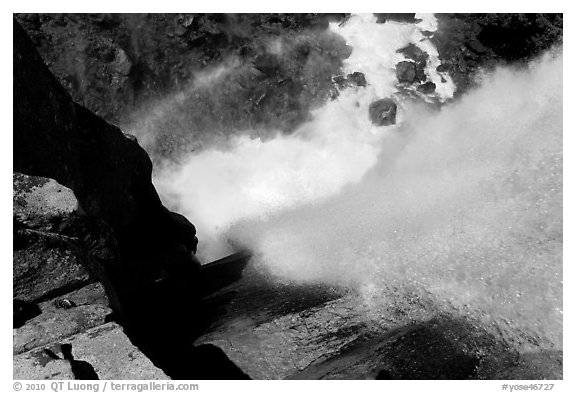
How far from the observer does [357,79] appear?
2530 cm

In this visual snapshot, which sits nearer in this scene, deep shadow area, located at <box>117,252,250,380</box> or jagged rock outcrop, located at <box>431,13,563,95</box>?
deep shadow area, located at <box>117,252,250,380</box>

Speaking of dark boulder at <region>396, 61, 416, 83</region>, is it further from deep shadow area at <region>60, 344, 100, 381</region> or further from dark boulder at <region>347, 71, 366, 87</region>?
deep shadow area at <region>60, 344, 100, 381</region>

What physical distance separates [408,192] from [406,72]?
1037 cm

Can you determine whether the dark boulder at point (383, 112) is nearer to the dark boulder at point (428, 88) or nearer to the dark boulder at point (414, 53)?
the dark boulder at point (428, 88)

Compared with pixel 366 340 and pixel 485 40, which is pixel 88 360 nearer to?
pixel 366 340

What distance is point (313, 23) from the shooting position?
26.0 m

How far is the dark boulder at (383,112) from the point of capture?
23.9 metres

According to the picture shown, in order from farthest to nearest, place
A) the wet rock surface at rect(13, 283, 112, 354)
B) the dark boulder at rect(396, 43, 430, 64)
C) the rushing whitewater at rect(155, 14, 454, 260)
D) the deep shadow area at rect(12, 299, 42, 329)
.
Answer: the dark boulder at rect(396, 43, 430, 64), the rushing whitewater at rect(155, 14, 454, 260), the deep shadow area at rect(12, 299, 42, 329), the wet rock surface at rect(13, 283, 112, 354)

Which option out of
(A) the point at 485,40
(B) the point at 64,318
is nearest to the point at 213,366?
(B) the point at 64,318

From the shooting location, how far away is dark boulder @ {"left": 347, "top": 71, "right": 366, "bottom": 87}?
25.3 metres

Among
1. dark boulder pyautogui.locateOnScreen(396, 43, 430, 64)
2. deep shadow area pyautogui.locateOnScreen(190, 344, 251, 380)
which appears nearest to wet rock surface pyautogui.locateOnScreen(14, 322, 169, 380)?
deep shadow area pyautogui.locateOnScreen(190, 344, 251, 380)

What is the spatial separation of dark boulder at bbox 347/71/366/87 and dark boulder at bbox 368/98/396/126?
146 cm
